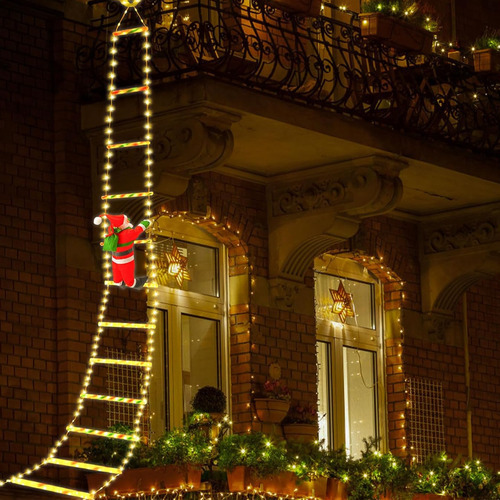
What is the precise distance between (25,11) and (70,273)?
2000 mm

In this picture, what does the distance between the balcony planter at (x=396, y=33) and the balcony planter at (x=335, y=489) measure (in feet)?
11.8

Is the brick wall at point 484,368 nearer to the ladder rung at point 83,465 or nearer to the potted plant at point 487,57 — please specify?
the potted plant at point 487,57

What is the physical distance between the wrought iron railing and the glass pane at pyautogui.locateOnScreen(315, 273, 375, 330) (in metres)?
1.62

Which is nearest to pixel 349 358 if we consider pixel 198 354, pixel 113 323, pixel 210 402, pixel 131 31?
pixel 198 354

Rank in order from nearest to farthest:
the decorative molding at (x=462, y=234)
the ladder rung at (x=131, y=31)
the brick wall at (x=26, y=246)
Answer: the ladder rung at (x=131, y=31) → the brick wall at (x=26, y=246) → the decorative molding at (x=462, y=234)

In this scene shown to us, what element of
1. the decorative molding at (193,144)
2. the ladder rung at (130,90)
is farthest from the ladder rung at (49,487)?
the ladder rung at (130,90)

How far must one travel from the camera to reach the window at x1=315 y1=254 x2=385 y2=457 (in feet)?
50.2

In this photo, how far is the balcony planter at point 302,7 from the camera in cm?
1333

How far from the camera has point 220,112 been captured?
1254 centimetres

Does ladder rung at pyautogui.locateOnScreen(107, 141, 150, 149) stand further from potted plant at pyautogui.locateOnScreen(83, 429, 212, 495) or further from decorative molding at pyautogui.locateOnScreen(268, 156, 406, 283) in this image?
decorative molding at pyautogui.locateOnScreen(268, 156, 406, 283)

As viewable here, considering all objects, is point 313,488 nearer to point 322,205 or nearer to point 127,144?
point 322,205

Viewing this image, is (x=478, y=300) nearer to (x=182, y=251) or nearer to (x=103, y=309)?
(x=182, y=251)

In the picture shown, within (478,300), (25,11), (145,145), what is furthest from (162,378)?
(478,300)

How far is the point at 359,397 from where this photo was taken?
15.6 m
